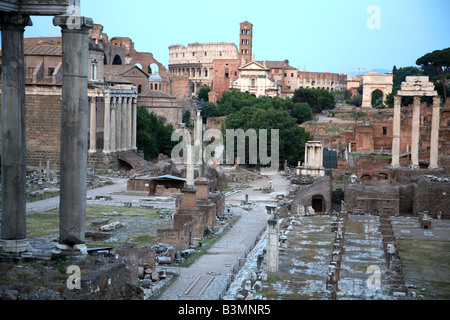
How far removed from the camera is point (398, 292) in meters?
15.8

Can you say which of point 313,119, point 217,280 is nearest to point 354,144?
point 313,119

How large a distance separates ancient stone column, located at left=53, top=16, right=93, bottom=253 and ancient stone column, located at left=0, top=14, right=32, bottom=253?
3.09 ft

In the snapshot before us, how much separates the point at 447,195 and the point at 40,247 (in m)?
22.4

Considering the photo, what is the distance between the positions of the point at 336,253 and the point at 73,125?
10.8 m

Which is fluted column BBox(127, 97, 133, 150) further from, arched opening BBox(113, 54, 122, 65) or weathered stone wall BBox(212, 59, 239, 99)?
weathered stone wall BBox(212, 59, 239, 99)

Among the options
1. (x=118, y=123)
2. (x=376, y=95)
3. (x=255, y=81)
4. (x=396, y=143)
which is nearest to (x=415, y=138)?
(x=396, y=143)

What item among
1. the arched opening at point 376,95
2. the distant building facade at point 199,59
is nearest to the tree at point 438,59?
the arched opening at point 376,95

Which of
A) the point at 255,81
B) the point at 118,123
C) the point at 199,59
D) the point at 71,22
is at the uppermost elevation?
the point at 199,59

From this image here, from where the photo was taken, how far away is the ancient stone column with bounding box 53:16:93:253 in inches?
479

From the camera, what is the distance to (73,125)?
12211 millimetres

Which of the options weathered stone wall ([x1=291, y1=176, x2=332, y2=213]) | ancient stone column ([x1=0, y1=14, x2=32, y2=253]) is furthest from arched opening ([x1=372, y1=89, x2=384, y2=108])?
ancient stone column ([x1=0, y1=14, x2=32, y2=253])

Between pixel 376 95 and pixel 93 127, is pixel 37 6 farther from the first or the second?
pixel 376 95
